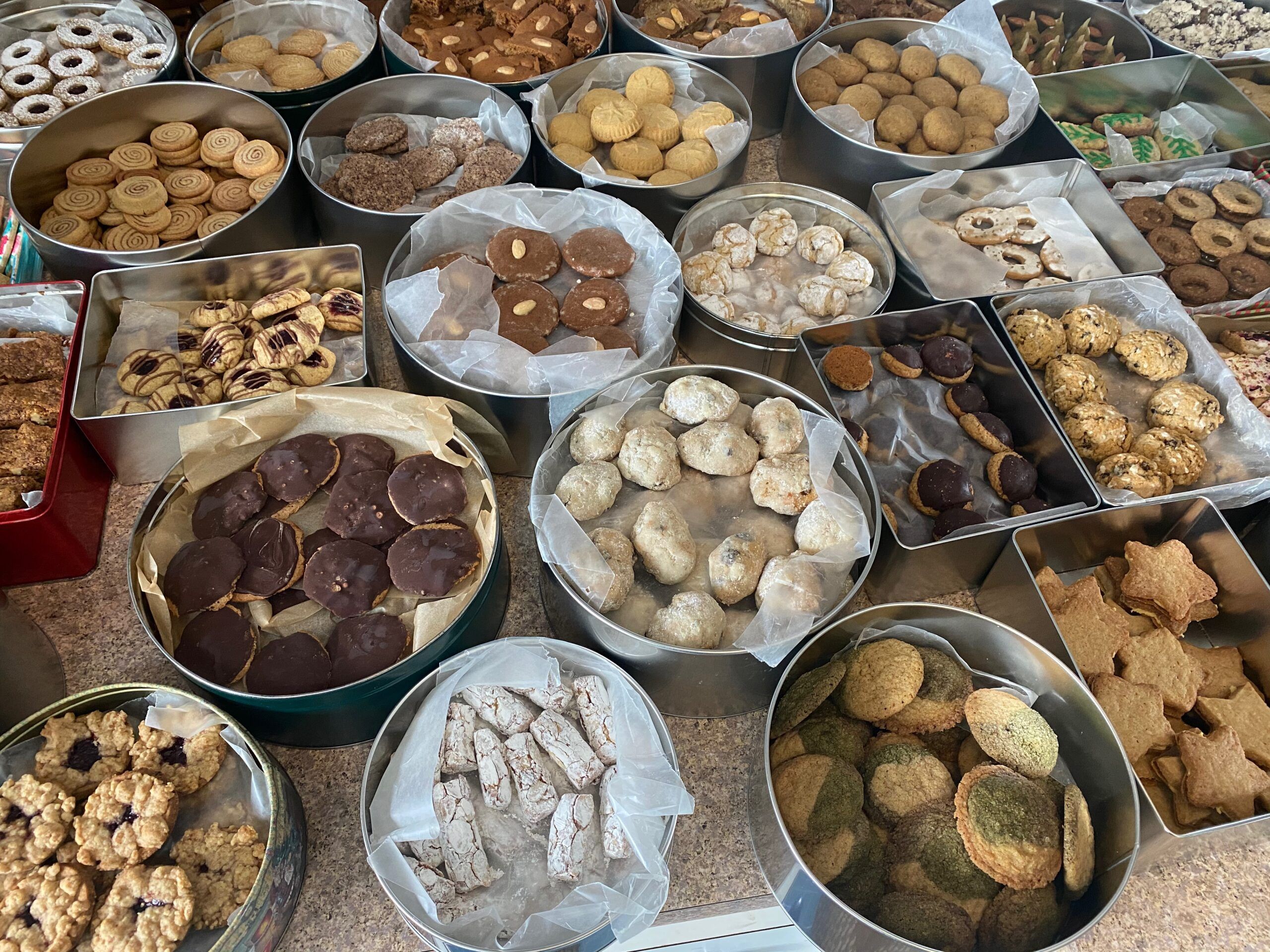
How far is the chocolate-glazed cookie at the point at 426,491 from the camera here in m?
1.49

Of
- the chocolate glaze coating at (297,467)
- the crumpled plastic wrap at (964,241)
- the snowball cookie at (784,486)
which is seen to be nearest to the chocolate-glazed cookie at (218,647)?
the chocolate glaze coating at (297,467)

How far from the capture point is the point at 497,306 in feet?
5.85

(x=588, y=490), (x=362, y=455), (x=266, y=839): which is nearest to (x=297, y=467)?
(x=362, y=455)

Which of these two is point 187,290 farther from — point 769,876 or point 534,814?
point 769,876

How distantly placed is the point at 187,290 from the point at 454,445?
69cm

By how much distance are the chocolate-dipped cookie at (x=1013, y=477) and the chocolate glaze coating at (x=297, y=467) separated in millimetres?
1204

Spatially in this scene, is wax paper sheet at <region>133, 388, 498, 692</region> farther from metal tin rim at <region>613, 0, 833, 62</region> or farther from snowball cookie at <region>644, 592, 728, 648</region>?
metal tin rim at <region>613, 0, 833, 62</region>

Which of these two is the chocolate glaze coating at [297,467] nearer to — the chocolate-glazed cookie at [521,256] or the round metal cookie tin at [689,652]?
the round metal cookie tin at [689,652]

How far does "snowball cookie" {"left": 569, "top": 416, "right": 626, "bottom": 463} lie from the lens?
5.08 ft

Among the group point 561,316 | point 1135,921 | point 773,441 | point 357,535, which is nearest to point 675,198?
point 561,316

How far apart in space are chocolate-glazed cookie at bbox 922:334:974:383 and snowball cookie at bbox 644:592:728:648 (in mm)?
768

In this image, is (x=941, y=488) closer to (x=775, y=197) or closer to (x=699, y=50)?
(x=775, y=197)

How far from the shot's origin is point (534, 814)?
126cm

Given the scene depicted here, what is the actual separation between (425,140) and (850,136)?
1.03 m
